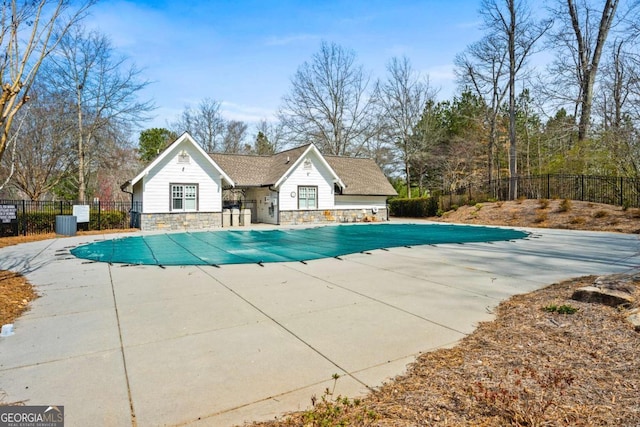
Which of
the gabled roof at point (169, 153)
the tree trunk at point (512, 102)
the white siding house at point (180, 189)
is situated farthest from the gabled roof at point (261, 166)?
the tree trunk at point (512, 102)

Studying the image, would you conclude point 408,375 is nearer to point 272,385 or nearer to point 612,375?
point 272,385

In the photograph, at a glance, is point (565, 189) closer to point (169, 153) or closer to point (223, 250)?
point (223, 250)

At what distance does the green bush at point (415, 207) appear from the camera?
26.2 meters

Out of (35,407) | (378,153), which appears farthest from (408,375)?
(378,153)

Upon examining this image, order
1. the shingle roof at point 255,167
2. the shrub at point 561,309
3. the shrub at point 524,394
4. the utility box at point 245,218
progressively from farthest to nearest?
the shingle roof at point 255,167
the utility box at point 245,218
the shrub at point 561,309
the shrub at point 524,394

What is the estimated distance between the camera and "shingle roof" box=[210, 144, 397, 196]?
883 inches

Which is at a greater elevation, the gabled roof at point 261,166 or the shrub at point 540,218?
the gabled roof at point 261,166

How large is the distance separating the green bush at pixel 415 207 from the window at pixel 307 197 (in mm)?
8994

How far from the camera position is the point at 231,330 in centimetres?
403

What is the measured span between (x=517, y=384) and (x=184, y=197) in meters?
18.5

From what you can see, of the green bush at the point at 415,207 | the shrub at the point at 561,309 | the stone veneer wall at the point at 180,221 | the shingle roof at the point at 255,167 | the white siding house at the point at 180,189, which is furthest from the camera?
the green bush at the point at 415,207

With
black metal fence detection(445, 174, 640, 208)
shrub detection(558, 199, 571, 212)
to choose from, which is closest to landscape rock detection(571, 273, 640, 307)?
black metal fence detection(445, 174, 640, 208)

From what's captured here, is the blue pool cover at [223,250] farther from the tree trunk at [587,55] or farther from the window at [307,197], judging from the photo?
the tree trunk at [587,55]

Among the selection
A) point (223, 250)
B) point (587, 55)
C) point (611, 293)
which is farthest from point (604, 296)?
point (587, 55)
